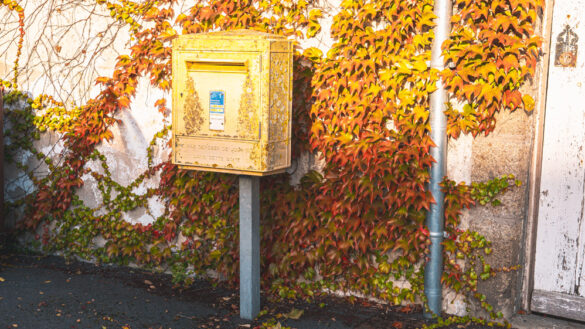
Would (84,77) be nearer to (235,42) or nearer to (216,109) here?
(216,109)

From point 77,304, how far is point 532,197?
10.2 feet

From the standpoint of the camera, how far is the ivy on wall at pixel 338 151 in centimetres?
395

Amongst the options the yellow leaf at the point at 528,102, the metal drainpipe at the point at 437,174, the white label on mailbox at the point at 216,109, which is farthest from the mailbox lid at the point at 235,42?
the yellow leaf at the point at 528,102

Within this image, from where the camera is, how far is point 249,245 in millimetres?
4043

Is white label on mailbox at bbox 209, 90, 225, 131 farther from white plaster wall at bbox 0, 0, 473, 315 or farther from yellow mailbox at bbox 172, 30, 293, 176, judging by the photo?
white plaster wall at bbox 0, 0, 473, 315

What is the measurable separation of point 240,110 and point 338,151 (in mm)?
856

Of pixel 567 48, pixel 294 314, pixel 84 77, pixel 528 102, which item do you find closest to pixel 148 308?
pixel 294 314

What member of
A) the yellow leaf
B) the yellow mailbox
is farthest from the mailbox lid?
the yellow leaf

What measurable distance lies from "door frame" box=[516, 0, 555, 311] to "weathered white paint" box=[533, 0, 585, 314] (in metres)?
0.03

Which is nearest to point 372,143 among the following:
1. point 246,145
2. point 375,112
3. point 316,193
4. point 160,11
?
point 375,112

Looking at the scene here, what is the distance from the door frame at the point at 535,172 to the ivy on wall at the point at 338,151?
0.11 metres

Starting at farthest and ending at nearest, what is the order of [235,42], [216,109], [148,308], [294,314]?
[148,308] → [294,314] → [216,109] → [235,42]

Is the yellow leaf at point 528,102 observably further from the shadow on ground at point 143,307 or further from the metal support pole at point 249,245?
the metal support pole at point 249,245

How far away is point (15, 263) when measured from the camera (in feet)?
17.1
